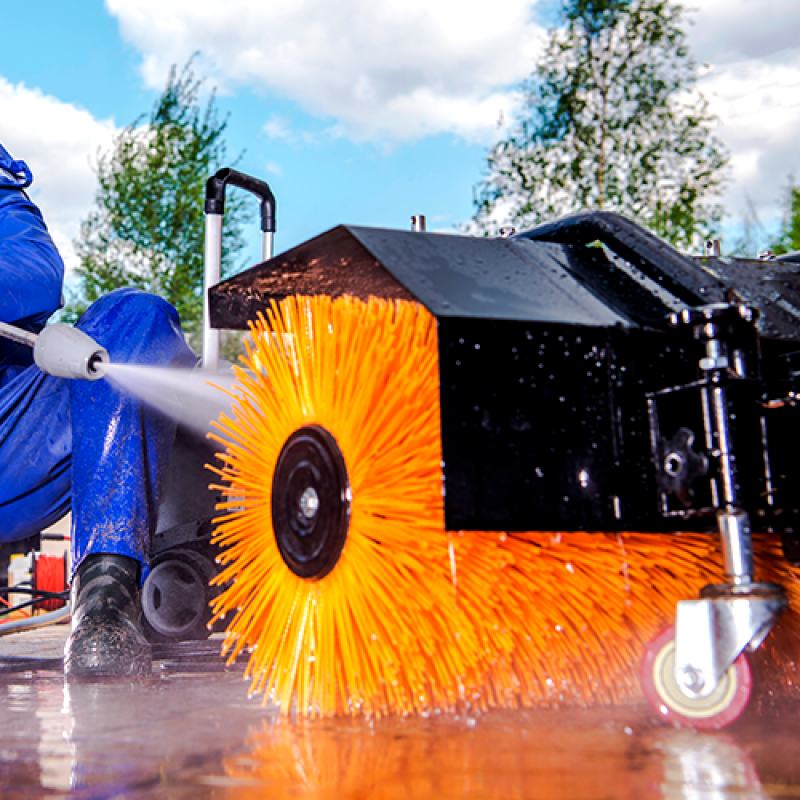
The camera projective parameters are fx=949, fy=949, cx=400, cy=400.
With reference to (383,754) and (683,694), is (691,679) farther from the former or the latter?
(383,754)

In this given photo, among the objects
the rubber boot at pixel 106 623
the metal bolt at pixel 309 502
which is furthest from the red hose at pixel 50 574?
the metal bolt at pixel 309 502

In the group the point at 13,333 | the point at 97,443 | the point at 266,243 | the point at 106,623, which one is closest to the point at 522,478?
the point at 106,623

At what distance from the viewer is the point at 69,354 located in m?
1.84

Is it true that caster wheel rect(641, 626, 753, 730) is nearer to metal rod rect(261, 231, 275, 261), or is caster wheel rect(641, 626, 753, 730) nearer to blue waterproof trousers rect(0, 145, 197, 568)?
blue waterproof trousers rect(0, 145, 197, 568)

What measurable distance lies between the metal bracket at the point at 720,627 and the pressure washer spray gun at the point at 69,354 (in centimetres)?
126

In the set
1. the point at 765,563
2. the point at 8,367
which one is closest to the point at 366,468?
the point at 765,563

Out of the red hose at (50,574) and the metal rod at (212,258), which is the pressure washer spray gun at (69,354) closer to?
the metal rod at (212,258)

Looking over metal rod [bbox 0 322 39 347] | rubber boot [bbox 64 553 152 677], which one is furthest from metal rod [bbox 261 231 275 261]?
rubber boot [bbox 64 553 152 677]

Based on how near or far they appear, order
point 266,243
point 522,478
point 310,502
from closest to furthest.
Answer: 1. point 522,478
2. point 310,502
3. point 266,243

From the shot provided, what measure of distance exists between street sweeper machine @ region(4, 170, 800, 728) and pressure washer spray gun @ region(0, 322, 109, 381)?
0.61 m

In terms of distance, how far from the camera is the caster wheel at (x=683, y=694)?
1.05m

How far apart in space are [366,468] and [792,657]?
2.18ft

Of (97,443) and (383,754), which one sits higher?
(97,443)

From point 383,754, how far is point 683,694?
0.35 metres
